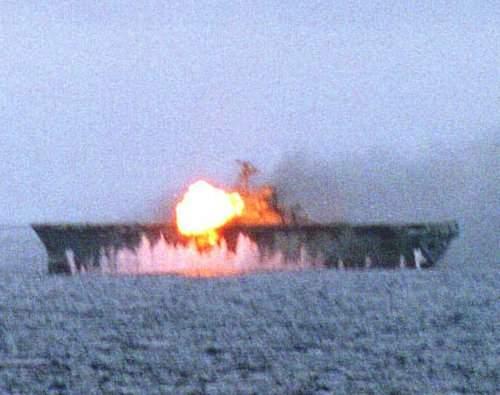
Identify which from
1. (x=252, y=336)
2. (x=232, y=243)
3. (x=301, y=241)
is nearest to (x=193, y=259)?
(x=232, y=243)

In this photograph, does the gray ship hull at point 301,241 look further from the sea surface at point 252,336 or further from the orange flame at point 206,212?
the sea surface at point 252,336

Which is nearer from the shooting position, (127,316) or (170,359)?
(170,359)

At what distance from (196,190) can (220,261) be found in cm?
240

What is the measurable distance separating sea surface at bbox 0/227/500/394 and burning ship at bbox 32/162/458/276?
2727 mm

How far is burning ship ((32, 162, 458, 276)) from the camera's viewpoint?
17656 mm

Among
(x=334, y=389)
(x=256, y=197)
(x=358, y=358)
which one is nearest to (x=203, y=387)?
(x=334, y=389)

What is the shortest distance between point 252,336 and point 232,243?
7794 millimetres

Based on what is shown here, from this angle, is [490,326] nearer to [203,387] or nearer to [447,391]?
[447,391]

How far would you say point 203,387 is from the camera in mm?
8047

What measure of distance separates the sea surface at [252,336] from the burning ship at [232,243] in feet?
8.95

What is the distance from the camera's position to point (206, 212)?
18.7m

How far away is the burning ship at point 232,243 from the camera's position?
1766 cm

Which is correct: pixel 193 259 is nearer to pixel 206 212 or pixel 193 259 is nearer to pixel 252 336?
pixel 206 212

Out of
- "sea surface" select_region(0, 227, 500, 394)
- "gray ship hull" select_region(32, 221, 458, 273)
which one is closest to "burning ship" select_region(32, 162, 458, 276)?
"gray ship hull" select_region(32, 221, 458, 273)
